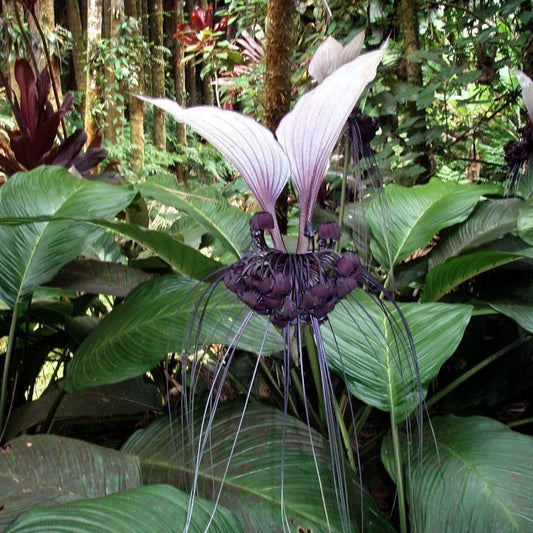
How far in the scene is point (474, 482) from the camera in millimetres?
673

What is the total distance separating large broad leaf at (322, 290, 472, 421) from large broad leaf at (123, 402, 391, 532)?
0.35ft

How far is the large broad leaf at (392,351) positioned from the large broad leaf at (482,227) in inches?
16.4

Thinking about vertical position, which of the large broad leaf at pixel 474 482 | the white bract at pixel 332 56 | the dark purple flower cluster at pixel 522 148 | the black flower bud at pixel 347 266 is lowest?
the large broad leaf at pixel 474 482

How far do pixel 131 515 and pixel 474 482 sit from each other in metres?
0.44

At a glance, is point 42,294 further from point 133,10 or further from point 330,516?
point 133,10

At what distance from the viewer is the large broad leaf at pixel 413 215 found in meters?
1.11

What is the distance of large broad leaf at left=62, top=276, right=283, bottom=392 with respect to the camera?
0.74 meters

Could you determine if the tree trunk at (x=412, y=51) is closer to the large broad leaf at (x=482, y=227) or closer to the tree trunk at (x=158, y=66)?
the large broad leaf at (x=482, y=227)

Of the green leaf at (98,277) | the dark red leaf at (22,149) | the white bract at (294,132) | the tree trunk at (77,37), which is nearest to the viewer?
the white bract at (294,132)

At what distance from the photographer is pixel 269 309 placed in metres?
0.48

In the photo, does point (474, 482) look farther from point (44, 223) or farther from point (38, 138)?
point (38, 138)

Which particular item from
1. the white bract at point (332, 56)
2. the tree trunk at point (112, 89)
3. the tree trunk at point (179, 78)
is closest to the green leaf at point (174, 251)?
the white bract at point (332, 56)

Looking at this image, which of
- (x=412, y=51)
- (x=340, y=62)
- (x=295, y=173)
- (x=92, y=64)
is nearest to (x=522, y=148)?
(x=340, y=62)

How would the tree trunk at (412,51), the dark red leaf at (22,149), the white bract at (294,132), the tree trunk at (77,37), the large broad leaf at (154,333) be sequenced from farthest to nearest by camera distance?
1. the tree trunk at (77,37)
2. the tree trunk at (412,51)
3. the dark red leaf at (22,149)
4. the large broad leaf at (154,333)
5. the white bract at (294,132)
